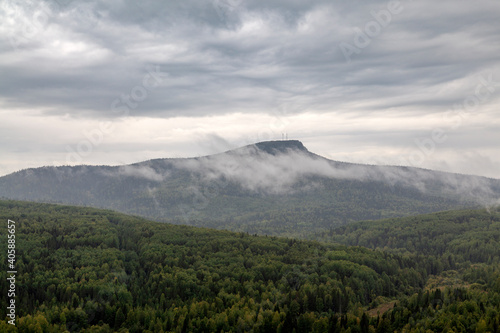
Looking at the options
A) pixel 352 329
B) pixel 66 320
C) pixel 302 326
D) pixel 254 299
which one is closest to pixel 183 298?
pixel 254 299

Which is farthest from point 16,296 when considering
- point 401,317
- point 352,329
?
point 401,317

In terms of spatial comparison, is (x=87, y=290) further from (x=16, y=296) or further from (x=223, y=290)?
(x=223, y=290)

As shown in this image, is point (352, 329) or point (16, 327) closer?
point (16, 327)

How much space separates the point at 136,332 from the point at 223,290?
5318cm

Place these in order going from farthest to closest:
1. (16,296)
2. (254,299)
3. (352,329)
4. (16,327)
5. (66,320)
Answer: (254,299) → (16,296) → (66,320) → (352,329) → (16,327)

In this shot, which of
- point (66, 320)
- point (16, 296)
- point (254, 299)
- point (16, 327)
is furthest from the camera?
point (254, 299)

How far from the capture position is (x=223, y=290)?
197 meters

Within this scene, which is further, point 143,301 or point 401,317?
point 143,301

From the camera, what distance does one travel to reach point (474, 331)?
144m

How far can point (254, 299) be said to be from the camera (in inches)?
7525

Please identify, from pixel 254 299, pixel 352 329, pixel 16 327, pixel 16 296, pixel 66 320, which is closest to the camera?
pixel 16 327

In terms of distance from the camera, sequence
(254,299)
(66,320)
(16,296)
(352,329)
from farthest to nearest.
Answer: (254,299), (16,296), (66,320), (352,329)

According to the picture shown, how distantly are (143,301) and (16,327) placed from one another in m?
63.7

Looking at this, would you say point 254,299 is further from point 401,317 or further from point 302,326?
point 401,317
